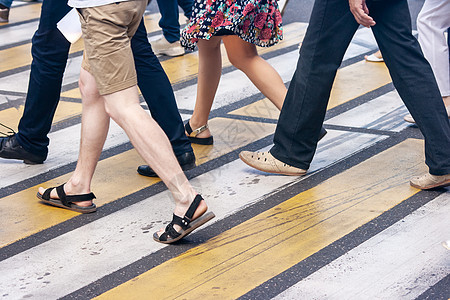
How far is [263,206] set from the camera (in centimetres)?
427

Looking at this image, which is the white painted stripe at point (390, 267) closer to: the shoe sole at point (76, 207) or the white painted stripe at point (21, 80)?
the shoe sole at point (76, 207)

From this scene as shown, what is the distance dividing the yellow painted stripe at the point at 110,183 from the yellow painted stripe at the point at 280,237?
81cm

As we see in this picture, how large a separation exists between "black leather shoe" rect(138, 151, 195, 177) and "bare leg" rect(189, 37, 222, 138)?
1.74 ft

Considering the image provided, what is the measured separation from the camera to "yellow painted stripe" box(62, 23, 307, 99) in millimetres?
7082

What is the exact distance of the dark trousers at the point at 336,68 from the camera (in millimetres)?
4387

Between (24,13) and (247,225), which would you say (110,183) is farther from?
(24,13)

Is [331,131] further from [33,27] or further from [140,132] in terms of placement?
[33,27]

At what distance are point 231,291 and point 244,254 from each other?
0.37 m

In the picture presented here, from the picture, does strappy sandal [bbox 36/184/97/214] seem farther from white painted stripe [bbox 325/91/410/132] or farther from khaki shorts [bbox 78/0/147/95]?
white painted stripe [bbox 325/91/410/132]

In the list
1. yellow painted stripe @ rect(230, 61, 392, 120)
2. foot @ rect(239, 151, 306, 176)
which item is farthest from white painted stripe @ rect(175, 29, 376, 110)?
foot @ rect(239, 151, 306, 176)

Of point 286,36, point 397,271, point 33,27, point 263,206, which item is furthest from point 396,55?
point 33,27

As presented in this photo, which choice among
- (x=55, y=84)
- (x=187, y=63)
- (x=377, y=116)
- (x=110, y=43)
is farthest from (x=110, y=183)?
(x=187, y=63)

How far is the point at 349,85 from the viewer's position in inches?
263

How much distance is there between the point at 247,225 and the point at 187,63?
3.86m
